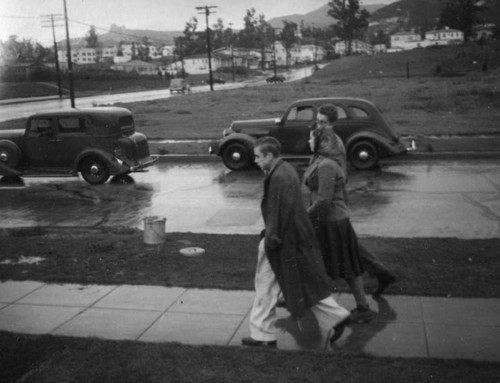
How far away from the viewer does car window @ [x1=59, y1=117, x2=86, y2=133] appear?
51.4 feet

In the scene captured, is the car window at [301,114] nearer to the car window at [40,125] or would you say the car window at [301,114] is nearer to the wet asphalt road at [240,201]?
the wet asphalt road at [240,201]

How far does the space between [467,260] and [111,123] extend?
392 inches

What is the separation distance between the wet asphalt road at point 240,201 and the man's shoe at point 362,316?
3.66 meters

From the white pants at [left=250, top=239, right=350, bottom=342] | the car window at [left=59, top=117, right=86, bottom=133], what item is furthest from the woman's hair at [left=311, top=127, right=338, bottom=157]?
the car window at [left=59, top=117, right=86, bottom=133]

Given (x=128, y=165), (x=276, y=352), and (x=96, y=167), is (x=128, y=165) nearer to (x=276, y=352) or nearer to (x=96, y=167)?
(x=96, y=167)

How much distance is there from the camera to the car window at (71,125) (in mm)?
15664

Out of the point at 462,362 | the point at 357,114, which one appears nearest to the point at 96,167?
the point at 357,114

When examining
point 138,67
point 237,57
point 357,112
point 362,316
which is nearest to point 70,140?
point 357,112

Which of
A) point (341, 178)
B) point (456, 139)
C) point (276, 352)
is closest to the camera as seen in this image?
point (276, 352)

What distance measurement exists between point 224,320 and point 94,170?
389 inches

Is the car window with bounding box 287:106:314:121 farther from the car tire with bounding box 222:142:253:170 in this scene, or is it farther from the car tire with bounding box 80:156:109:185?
the car tire with bounding box 80:156:109:185

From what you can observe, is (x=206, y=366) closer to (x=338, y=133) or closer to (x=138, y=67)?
(x=338, y=133)

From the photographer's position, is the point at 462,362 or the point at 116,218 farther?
the point at 116,218

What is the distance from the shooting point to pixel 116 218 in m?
11.8
